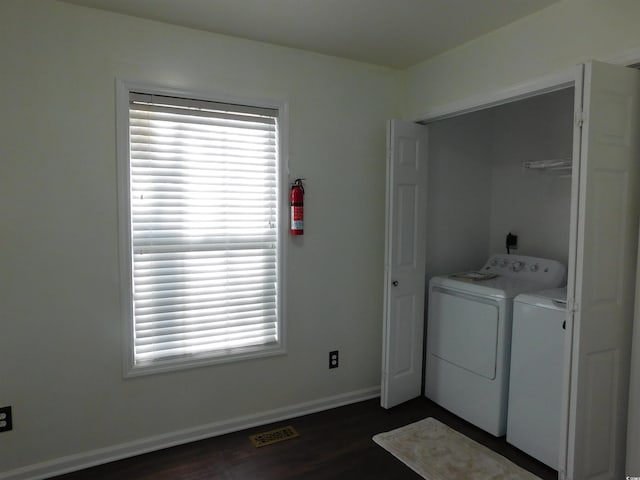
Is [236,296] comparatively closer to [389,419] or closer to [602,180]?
[389,419]

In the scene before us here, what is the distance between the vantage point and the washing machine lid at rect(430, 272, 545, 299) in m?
2.85

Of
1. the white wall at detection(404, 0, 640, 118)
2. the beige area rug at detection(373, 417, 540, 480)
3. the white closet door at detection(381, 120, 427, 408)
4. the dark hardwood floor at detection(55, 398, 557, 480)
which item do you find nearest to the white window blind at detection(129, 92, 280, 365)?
the dark hardwood floor at detection(55, 398, 557, 480)

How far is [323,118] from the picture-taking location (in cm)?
312

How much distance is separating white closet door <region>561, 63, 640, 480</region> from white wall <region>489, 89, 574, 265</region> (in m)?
1.33

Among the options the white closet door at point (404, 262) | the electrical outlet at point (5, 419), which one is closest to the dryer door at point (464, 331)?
the white closet door at point (404, 262)

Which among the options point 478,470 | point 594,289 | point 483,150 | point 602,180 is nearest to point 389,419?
point 478,470

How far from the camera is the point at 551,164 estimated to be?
3232mm

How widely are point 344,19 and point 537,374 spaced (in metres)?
2.38

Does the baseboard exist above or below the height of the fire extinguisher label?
below

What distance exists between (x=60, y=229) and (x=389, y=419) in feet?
8.11

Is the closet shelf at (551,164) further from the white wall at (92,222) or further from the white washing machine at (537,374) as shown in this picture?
the white wall at (92,222)

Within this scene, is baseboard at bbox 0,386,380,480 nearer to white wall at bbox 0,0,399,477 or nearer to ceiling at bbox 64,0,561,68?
white wall at bbox 0,0,399,477

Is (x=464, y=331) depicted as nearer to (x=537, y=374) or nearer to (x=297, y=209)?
(x=537, y=374)

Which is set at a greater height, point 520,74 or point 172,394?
point 520,74
